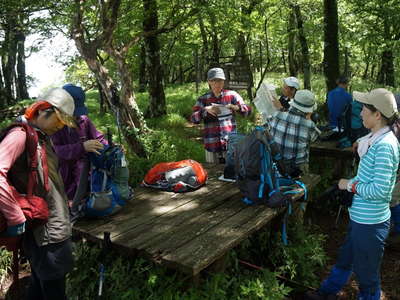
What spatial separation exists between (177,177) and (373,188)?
7.16 feet

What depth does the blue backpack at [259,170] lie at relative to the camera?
11.5 feet

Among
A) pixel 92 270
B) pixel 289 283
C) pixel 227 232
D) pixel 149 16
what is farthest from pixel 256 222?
pixel 149 16

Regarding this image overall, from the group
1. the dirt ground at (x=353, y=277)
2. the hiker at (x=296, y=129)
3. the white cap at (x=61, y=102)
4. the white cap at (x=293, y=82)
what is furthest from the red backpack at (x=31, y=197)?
the white cap at (x=293, y=82)

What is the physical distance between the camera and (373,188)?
2725mm

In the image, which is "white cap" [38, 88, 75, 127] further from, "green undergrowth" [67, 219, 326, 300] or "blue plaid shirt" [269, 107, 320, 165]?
"blue plaid shirt" [269, 107, 320, 165]

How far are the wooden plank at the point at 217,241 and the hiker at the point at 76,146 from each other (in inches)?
49.6

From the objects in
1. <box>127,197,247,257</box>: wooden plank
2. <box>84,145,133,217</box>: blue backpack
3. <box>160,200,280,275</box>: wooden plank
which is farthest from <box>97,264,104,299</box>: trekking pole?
<box>160,200,280,275</box>: wooden plank

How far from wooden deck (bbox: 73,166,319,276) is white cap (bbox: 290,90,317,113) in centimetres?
91

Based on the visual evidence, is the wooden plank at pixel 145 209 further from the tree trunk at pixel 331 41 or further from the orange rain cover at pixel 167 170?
the tree trunk at pixel 331 41

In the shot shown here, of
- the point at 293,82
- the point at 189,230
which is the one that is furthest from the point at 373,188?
the point at 293,82

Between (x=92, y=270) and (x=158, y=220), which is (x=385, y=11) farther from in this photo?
(x=92, y=270)

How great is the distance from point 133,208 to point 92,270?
0.72m

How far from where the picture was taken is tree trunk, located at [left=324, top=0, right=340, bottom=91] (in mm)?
9172

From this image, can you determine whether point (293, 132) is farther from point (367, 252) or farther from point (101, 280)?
point (101, 280)
